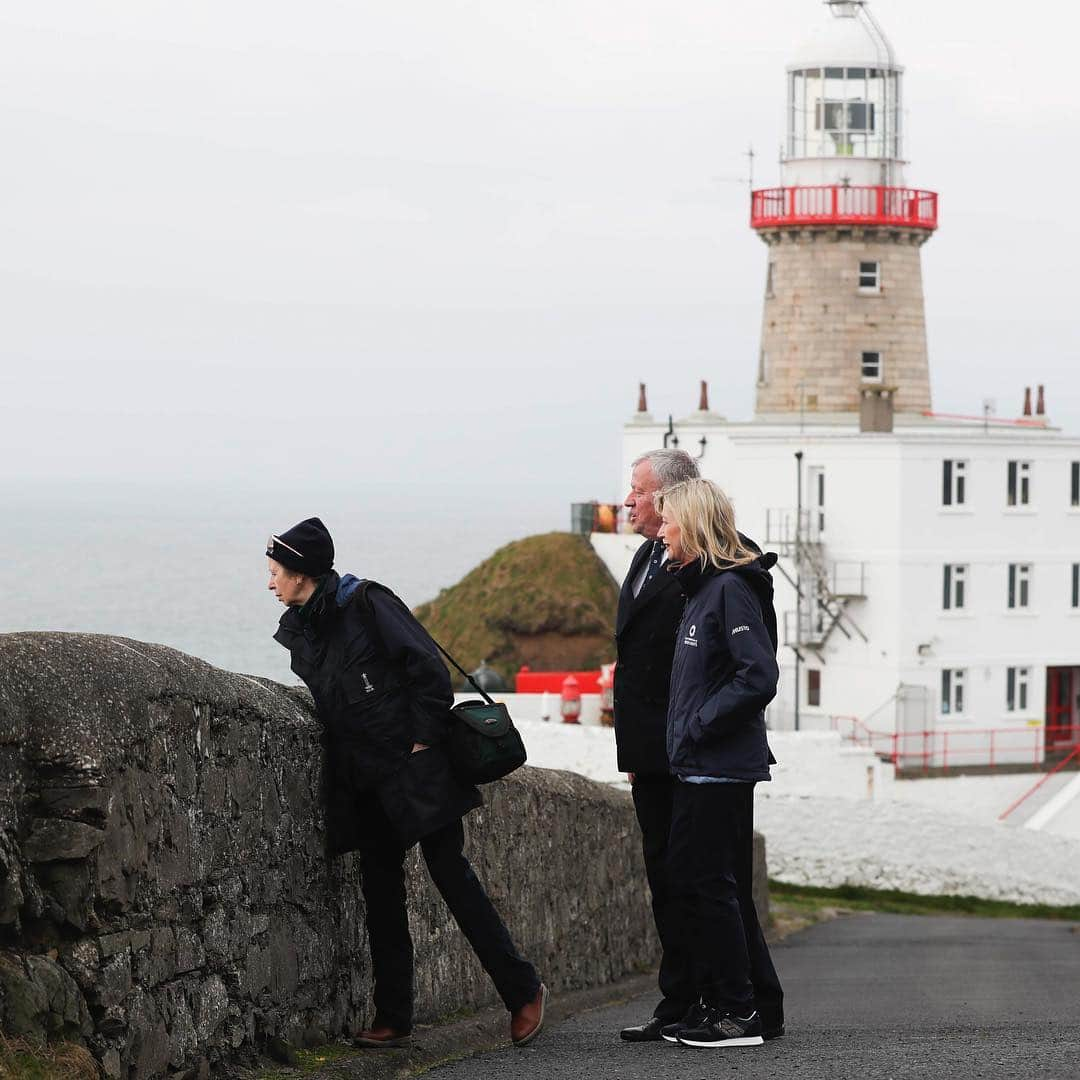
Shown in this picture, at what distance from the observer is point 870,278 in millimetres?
54406

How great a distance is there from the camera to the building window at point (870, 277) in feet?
178

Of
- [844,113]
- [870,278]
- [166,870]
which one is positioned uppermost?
[844,113]

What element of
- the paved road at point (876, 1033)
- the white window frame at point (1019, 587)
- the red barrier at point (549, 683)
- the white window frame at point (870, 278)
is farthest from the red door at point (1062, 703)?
the paved road at point (876, 1033)

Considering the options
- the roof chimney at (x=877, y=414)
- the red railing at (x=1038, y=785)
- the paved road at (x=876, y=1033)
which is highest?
the roof chimney at (x=877, y=414)

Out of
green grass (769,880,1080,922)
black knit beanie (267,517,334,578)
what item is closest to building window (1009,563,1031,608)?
Answer: green grass (769,880,1080,922)

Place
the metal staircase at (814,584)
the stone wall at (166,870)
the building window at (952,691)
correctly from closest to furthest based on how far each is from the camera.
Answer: the stone wall at (166,870)
the building window at (952,691)
the metal staircase at (814,584)

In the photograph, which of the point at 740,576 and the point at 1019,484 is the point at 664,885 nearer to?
the point at 740,576

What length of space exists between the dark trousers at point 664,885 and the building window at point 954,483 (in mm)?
38629

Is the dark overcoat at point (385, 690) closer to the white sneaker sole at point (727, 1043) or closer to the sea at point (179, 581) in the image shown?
the white sneaker sole at point (727, 1043)

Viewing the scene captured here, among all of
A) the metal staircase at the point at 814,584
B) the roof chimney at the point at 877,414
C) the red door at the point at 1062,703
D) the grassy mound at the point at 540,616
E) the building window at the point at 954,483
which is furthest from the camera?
the grassy mound at the point at 540,616

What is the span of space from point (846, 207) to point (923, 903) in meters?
20.9

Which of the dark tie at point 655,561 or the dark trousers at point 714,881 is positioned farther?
the dark tie at point 655,561

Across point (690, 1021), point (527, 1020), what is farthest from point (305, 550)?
point (690, 1021)

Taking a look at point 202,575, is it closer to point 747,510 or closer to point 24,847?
point 747,510
